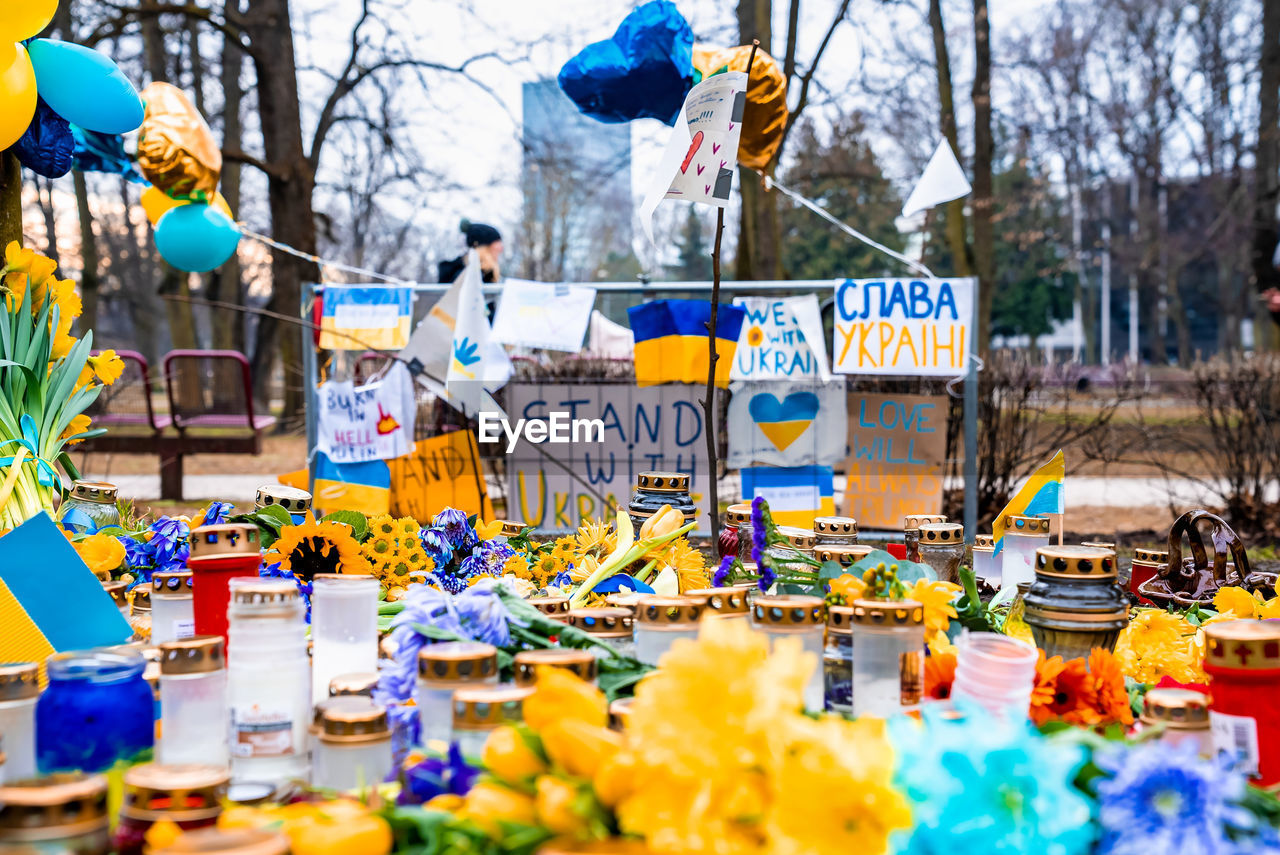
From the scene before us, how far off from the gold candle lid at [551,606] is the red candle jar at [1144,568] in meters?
1.43

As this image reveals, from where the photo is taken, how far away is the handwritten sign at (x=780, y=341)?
5957 millimetres

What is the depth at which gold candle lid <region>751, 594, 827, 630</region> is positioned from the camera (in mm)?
1370

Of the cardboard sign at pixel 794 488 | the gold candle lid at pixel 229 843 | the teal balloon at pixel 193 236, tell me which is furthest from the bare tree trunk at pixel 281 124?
the gold candle lid at pixel 229 843

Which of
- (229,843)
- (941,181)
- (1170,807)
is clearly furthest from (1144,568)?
(941,181)

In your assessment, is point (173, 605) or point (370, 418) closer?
point (173, 605)

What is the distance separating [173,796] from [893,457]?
5.50 m

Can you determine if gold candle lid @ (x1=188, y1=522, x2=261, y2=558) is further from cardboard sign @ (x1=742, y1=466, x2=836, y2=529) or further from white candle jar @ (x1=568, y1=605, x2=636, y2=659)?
cardboard sign @ (x1=742, y1=466, x2=836, y2=529)

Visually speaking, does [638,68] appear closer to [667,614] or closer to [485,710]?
[667,614]

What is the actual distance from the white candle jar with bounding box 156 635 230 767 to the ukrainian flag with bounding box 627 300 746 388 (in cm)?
450

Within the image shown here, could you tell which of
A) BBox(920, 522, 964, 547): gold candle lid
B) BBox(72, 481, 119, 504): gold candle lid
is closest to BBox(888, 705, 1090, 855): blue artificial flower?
BBox(920, 522, 964, 547): gold candle lid

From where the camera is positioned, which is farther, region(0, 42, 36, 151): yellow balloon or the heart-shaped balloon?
the heart-shaped balloon

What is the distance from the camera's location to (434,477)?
6.09 meters

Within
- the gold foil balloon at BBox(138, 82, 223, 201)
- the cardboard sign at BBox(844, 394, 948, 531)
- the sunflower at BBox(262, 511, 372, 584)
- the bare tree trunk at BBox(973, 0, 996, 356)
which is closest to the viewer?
the sunflower at BBox(262, 511, 372, 584)

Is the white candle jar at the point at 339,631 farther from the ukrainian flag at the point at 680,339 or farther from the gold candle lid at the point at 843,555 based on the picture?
the ukrainian flag at the point at 680,339
